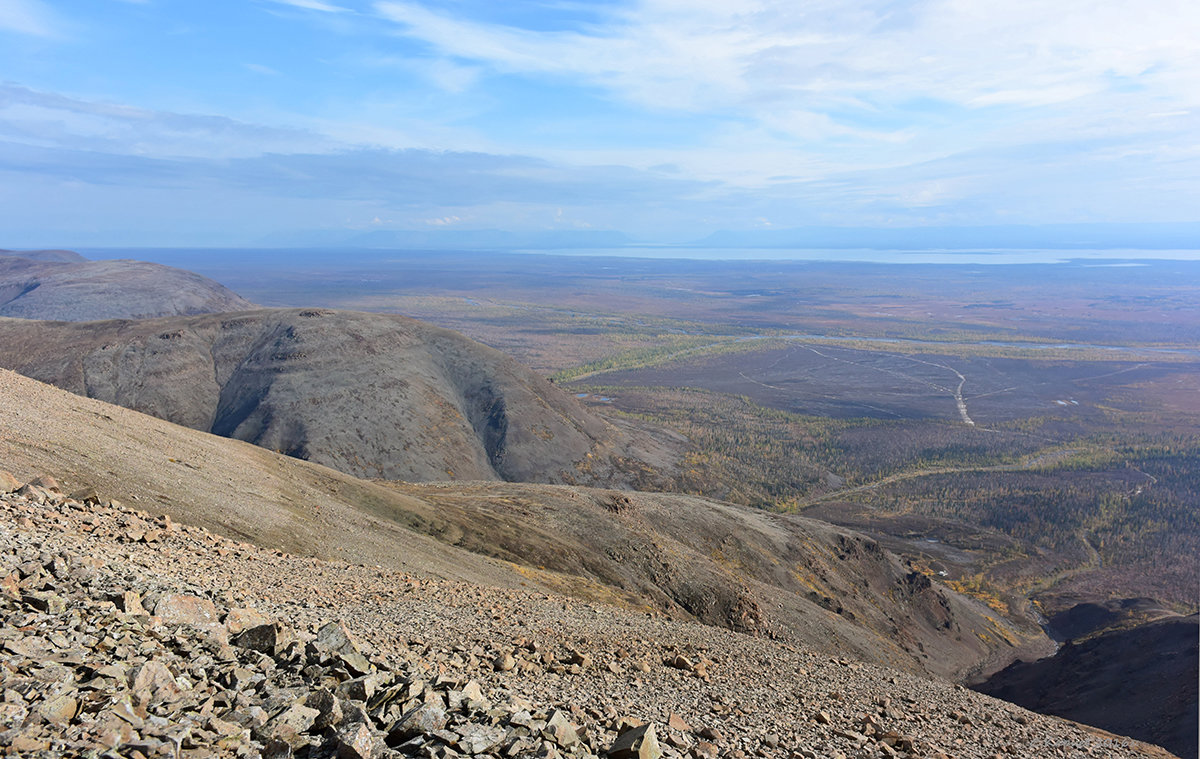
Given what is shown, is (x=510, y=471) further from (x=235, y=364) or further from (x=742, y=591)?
(x=742, y=591)

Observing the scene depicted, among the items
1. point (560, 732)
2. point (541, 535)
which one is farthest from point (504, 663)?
point (541, 535)

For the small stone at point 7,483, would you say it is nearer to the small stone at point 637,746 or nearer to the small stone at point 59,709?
the small stone at point 59,709

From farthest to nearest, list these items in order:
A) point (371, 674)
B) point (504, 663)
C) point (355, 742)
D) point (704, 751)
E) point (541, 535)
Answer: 1. point (541, 535)
2. point (504, 663)
3. point (704, 751)
4. point (371, 674)
5. point (355, 742)

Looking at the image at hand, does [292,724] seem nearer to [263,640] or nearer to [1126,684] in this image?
[263,640]

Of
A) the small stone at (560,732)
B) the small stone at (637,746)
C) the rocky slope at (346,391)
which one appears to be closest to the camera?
the small stone at (560,732)

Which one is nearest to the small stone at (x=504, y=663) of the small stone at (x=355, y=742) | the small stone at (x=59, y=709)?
the small stone at (x=355, y=742)
